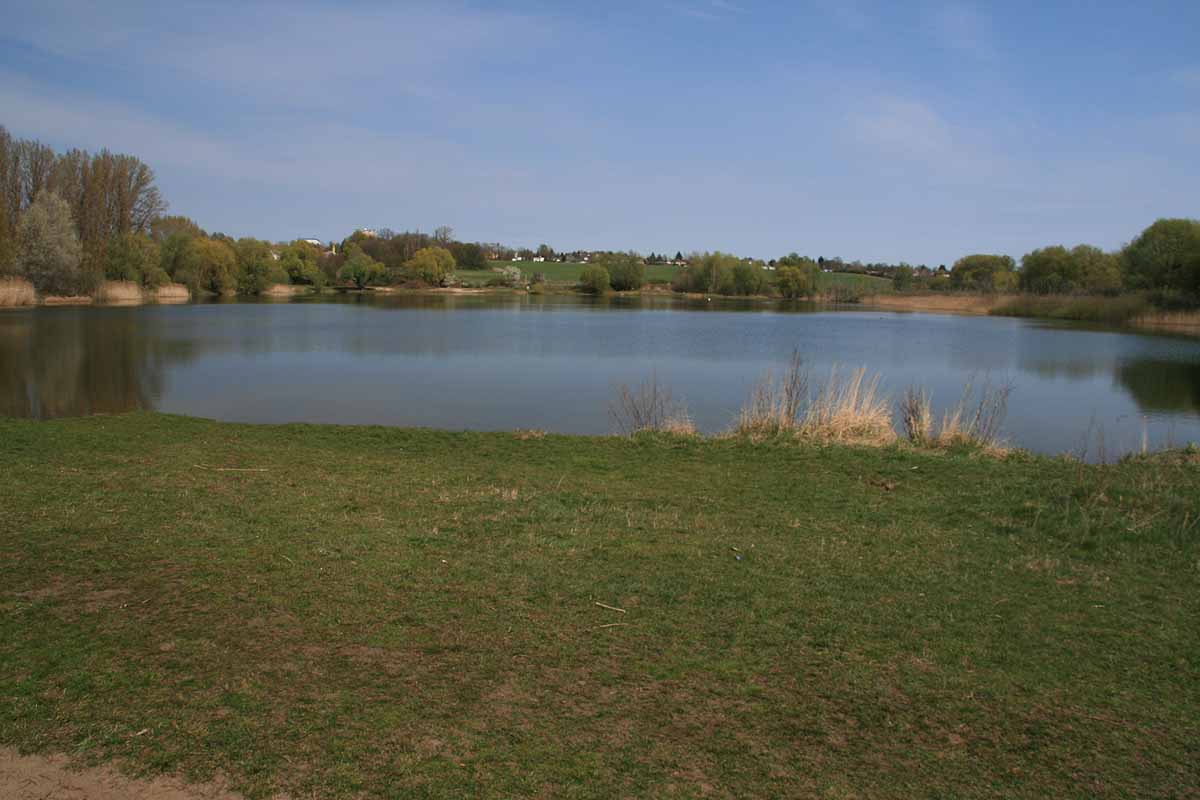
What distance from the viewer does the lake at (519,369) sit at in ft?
49.3

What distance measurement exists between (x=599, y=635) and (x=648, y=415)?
9291 millimetres

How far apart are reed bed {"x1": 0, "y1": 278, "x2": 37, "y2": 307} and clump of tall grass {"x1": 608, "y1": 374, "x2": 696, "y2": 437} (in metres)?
40.3

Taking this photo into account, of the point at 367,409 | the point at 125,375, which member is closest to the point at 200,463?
the point at 367,409

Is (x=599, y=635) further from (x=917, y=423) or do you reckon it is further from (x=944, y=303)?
(x=944, y=303)

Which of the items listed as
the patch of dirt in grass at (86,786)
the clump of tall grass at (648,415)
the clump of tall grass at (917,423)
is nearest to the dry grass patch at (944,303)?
the clump of tall grass at (648,415)

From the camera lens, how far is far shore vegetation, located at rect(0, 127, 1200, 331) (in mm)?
46531

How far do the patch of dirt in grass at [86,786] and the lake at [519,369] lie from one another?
416 inches

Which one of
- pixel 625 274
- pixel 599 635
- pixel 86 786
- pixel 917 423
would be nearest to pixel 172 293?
pixel 625 274

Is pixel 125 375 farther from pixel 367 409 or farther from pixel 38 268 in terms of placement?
pixel 38 268

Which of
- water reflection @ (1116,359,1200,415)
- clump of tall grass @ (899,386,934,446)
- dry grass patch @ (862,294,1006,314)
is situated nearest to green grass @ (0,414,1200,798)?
clump of tall grass @ (899,386,934,446)

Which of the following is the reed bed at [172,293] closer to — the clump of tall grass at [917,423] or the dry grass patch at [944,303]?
the clump of tall grass at [917,423]

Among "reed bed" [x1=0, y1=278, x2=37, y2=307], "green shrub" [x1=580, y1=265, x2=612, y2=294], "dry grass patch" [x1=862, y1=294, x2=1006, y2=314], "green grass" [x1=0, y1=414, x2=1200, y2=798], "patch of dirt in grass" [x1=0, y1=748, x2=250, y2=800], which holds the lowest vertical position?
"patch of dirt in grass" [x1=0, y1=748, x2=250, y2=800]

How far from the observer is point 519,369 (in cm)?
2141

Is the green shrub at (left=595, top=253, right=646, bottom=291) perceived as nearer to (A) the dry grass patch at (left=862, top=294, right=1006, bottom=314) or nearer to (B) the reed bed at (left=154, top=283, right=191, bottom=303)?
(A) the dry grass patch at (left=862, top=294, right=1006, bottom=314)
